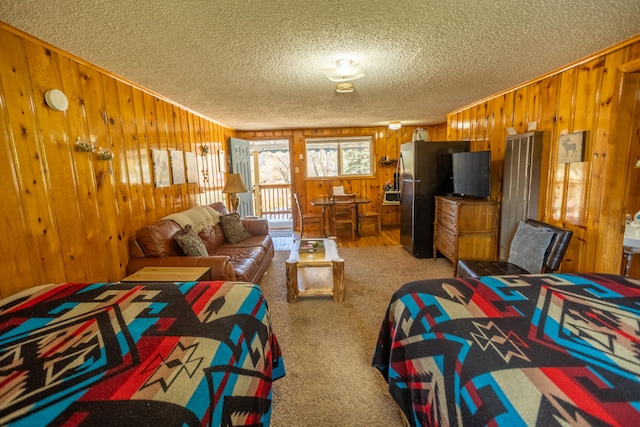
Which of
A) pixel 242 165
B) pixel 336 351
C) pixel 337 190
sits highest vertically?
pixel 242 165

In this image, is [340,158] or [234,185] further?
[340,158]

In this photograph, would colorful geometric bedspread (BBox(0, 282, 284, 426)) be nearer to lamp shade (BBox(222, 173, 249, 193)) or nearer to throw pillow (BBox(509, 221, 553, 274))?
throw pillow (BBox(509, 221, 553, 274))

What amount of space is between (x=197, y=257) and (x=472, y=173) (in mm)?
3177

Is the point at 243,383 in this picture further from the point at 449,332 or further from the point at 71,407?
the point at 449,332

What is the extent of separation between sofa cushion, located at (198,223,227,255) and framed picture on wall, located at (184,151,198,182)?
73cm

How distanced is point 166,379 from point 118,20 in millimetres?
1811

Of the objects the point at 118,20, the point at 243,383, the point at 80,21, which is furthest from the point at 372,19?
the point at 243,383

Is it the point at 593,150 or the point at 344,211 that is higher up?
the point at 593,150

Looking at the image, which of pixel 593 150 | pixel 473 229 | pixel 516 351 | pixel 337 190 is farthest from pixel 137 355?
pixel 337 190

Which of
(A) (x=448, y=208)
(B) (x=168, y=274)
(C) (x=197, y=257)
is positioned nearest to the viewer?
(B) (x=168, y=274)

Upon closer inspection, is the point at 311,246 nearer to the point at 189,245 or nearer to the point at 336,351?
the point at 189,245

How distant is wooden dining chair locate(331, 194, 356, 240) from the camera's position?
5.07 metres

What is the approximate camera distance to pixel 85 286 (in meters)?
1.64

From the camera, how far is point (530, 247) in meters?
2.47
